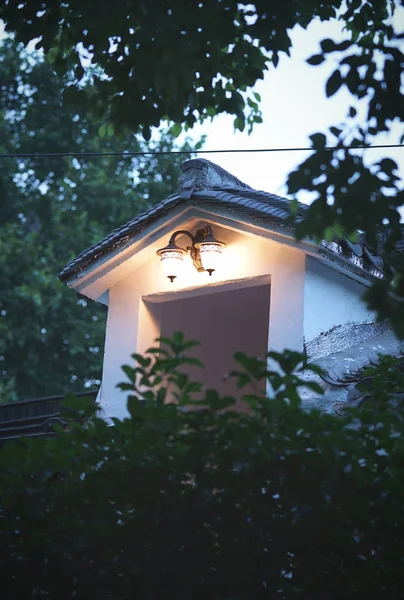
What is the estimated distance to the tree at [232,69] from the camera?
3928 millimetres

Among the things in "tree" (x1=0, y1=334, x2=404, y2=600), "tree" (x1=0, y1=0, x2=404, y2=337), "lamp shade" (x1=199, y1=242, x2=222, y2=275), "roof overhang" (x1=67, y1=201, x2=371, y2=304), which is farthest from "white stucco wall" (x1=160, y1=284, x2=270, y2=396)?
"tree" (x1=0, y1=334, x2=404, y2=600)

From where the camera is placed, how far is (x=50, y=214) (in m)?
27.2

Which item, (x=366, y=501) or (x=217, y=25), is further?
(x=217, y=25)

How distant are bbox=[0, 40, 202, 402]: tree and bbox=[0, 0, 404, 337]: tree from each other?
18.7 meters

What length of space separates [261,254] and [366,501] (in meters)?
4.90

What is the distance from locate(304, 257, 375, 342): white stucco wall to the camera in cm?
793

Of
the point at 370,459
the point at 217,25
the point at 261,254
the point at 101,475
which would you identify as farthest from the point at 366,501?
the point at 261,254

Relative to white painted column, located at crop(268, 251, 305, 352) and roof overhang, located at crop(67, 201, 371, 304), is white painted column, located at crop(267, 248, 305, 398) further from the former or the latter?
roof overhang, located at crop(67, 201, 371, 304)

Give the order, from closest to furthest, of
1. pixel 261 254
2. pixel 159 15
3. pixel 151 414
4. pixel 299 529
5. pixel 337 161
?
pixel 299 529 → pixel 151 414 → pixel 337 161 → pixel 159 15 → pixel 261 254

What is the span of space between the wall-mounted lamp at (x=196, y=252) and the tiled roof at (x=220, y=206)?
30 centimetres

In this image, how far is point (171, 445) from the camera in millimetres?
3746

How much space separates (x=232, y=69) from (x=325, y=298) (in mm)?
2821

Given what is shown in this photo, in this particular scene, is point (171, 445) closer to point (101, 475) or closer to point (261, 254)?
point (101, 475)

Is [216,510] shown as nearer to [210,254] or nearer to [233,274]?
[210,254]
